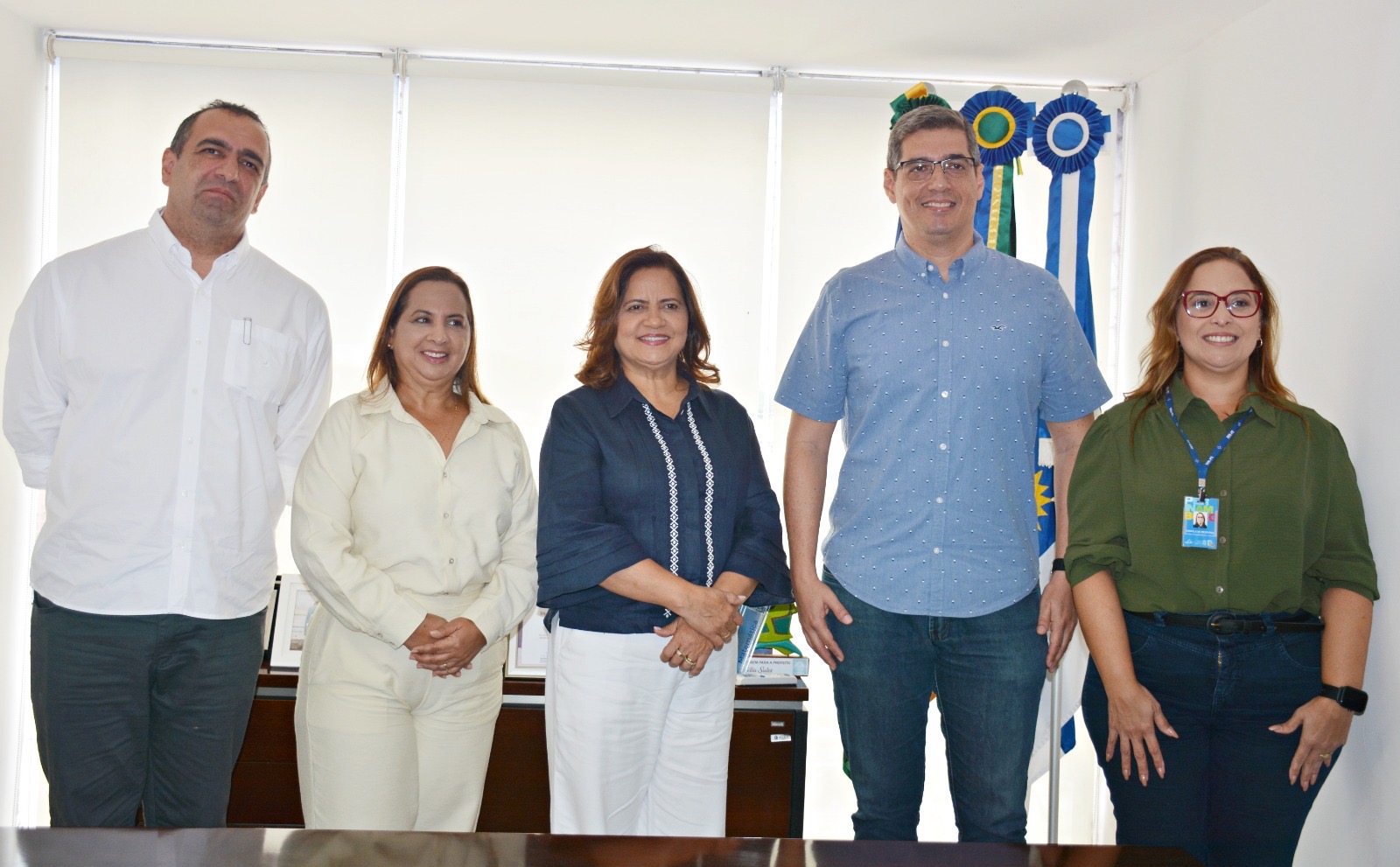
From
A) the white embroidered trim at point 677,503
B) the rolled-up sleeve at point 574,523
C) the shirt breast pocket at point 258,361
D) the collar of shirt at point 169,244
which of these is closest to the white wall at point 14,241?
the collar of shirt at point 169,244

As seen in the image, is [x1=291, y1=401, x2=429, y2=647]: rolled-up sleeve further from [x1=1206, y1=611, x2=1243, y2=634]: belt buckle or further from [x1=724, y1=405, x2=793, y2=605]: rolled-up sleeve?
[x1=1206, y1=611, x2=1243, y2=634]: belt buckle

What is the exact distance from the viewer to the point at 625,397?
2.31 metres

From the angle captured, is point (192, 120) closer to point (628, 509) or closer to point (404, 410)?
point (404, 410)

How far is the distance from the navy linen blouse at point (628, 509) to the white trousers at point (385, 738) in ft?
1.01

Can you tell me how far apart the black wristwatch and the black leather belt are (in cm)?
12

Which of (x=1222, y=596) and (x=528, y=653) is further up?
(x=1222, y=596)

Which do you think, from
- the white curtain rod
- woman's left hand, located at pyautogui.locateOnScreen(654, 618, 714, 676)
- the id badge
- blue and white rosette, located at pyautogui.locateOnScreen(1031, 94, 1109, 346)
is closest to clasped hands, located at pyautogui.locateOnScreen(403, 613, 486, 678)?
woman's left hand, located at pyautogui.locateOnScreen(654, 618, 714, 676)

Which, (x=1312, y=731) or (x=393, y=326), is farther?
(x=393, y=326)

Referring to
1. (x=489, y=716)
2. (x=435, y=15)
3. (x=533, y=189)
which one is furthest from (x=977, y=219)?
(x=489, y=716)

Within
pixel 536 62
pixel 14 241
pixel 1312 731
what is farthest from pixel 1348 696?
pixel 14 241

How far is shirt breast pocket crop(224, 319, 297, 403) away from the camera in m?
2.46

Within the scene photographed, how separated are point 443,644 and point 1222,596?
5.33 feet

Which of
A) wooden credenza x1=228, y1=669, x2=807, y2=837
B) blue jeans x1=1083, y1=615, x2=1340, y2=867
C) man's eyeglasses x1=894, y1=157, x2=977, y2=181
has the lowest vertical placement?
wooden credenza x1=228, y1=669, x2=807, y2=837

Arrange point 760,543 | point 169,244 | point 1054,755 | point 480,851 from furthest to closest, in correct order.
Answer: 1. point 1054,755
2. point 169,244
3. point 760,543
4. point 480,851
